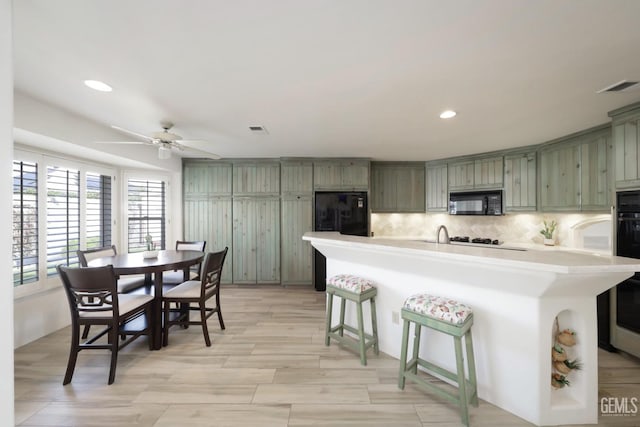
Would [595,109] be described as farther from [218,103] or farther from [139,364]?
[139,364]

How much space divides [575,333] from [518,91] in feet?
6.04

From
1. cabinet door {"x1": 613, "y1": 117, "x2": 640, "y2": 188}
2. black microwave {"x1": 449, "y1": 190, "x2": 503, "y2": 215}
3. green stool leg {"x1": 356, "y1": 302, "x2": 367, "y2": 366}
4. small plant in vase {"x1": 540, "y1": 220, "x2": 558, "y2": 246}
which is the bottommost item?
green stool leg {"x1": 356, "y1": 302, "x2": 367, "y2": 366}

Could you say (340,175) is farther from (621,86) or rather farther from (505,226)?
(621,86)

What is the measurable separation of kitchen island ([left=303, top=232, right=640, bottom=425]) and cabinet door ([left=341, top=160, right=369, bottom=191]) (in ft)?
8.97

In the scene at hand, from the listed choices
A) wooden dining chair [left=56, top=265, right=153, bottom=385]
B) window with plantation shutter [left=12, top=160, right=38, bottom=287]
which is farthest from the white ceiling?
wooden dining chair [left=56, top=265, right=153, bottom=385]

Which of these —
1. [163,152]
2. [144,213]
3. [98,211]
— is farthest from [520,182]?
[98,211]

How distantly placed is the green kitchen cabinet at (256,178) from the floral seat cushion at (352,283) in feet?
8.73

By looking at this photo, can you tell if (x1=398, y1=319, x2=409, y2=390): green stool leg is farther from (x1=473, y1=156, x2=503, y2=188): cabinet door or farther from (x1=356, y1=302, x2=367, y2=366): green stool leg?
(x1=473, y1=156, x2=503, y2=188): cabinet door

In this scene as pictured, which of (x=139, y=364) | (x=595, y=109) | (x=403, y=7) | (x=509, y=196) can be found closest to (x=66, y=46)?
(x=403, y=7)

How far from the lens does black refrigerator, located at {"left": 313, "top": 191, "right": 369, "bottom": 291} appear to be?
15.2 ft

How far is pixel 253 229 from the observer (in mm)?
4777

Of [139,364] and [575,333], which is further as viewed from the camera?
[139,364]

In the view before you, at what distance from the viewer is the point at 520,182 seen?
3.97 metres

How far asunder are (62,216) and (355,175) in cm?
422
